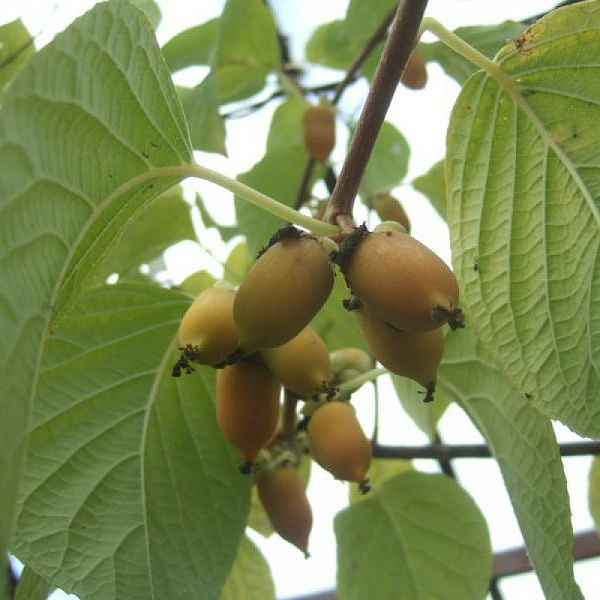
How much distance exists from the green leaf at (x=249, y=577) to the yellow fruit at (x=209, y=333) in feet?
1.70

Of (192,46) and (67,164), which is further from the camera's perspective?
(192,46)

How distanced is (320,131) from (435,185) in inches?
6.4

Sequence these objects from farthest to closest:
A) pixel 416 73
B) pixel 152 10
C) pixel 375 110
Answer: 1. pixel 152 10
2. pixel 416 73
3. pixel 375 110

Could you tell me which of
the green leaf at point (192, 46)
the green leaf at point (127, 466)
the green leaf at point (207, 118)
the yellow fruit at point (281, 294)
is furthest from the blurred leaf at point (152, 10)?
the yellow fruit at point (281, 294)

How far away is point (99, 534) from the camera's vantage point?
0.74m

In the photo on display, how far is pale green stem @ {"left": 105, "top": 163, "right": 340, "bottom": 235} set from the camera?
59 centimetres

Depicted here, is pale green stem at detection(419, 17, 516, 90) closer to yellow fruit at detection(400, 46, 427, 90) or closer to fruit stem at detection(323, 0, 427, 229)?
fruit stem at detection(323, 0, 427, 229)

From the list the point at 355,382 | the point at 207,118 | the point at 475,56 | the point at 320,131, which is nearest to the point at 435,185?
the point at 320,131

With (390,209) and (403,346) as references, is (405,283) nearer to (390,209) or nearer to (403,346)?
(403,346)

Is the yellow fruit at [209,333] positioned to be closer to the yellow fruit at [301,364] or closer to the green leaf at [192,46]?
the yellow fruit at [301,364]

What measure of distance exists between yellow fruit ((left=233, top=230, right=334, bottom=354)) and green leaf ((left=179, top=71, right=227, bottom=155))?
57 centimetres

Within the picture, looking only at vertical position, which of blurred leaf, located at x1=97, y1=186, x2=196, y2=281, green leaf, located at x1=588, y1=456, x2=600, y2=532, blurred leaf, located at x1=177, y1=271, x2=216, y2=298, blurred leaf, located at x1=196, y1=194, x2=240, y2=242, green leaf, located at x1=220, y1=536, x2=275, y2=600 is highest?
blurred leaf, located at x1=196, y1=194, x2=240, y2=242

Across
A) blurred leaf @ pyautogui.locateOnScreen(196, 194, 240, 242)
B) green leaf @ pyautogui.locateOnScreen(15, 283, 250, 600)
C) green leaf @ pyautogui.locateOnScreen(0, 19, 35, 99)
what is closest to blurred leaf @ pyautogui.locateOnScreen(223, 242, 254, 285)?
blurred leaf @ pyautogui.locateOnScreen(196, 194, 240, 242)

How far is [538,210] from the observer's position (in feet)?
2.18
